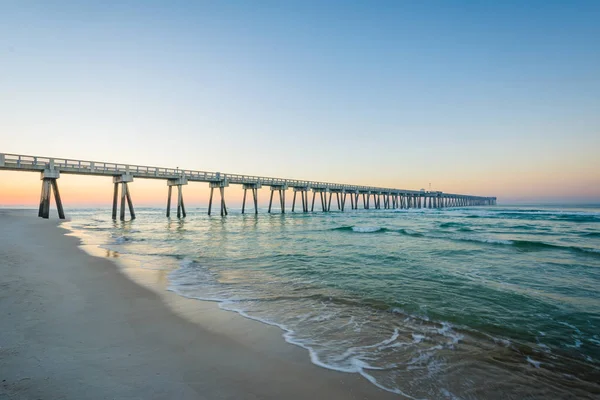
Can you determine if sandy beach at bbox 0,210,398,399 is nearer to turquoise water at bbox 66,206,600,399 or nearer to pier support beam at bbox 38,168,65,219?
turquoise water at bbox 66,206,600,399

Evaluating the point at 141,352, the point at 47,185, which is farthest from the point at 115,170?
the point at 141,352

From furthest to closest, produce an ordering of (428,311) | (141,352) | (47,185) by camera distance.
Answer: (47,185) < (428,311) < (141,352)

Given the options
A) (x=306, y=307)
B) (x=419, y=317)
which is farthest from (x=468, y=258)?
(x=306, y=307)

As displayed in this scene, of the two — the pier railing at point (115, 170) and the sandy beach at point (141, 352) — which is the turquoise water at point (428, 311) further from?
the pier railing at point (115, 170)

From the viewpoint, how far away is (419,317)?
5.02 meters

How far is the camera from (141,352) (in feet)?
10.8

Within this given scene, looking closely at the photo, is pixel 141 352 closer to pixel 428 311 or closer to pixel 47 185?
pixel 428 311

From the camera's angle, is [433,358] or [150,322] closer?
[433,358]

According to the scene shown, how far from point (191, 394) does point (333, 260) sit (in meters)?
8.27

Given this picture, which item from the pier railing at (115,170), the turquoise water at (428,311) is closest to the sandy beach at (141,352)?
the turquoise water at (428,311)

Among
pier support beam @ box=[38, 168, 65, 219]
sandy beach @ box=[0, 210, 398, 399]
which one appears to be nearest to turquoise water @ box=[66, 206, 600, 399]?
sandy beach @ box=[0, 210, 398, 399]

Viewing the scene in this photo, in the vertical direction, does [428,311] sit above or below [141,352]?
below

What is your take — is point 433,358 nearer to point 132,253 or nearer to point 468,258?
point 468,258

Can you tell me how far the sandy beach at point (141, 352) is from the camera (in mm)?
2561
